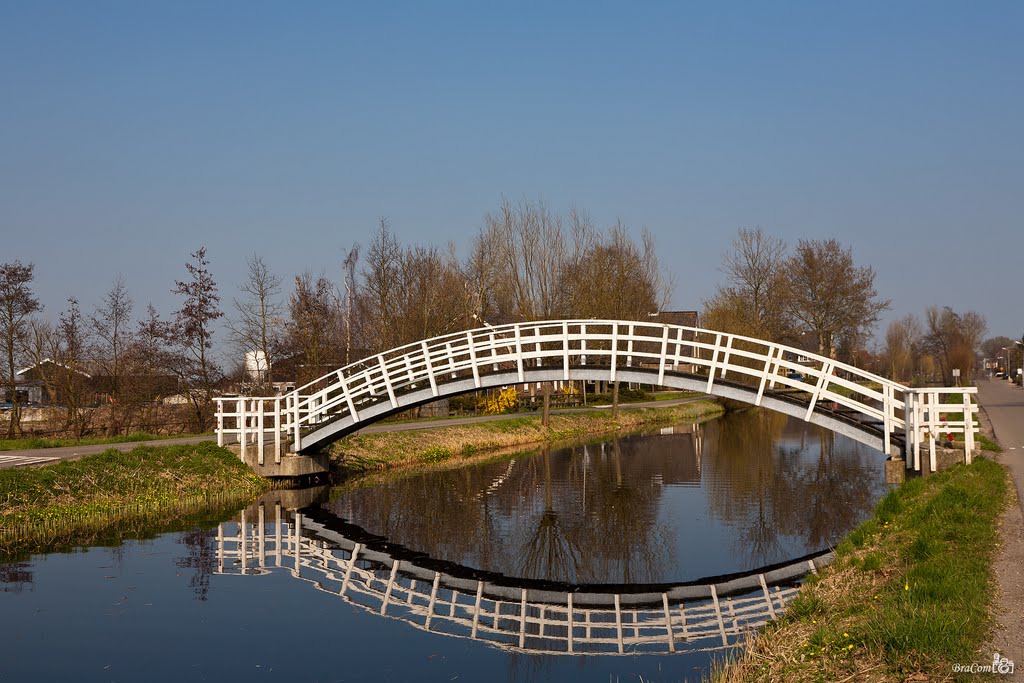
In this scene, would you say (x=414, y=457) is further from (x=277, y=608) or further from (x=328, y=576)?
(x=277, y=608)

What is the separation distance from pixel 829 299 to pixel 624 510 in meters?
53.9

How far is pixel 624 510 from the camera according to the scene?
20.3 m

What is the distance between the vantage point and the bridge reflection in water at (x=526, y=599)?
11.3 meters

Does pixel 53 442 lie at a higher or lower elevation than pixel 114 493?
higher

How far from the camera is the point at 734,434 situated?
4100cm

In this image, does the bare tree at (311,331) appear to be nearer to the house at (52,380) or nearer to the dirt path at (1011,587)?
the house at (52,380)

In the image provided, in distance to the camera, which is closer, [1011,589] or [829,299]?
[1011,589]

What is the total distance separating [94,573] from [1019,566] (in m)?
12.5

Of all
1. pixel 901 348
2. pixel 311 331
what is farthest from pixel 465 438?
pixel 901 348

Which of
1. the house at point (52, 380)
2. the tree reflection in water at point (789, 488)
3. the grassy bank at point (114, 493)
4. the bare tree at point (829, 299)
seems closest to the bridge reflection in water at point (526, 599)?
the tree reflection in water at point (789, 488)

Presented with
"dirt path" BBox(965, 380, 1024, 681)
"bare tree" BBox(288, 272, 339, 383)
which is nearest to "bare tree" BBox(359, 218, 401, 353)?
"bare tree" BBox(288, 272, 339, 383)

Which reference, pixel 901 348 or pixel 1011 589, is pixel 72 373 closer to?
pixel 1011 589

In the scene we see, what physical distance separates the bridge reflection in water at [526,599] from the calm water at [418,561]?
179 mm

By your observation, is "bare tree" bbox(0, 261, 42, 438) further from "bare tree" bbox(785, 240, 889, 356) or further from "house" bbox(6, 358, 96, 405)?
"bare tree" bbox(785, 240, 889, 356)
